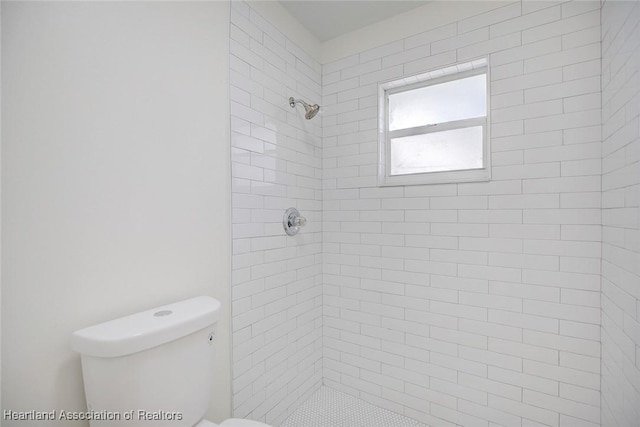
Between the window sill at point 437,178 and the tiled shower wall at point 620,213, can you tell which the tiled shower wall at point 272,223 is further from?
the tiled shower wall at point 620,213

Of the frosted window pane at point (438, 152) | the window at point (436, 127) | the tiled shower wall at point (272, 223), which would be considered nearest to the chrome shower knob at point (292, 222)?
the tiled shower wall at point (272, 223)

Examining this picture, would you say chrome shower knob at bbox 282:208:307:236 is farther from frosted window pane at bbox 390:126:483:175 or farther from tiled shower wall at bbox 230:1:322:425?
frosted window pane at bbox 390:126:483:175

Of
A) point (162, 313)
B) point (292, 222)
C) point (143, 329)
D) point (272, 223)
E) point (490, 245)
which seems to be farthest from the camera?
point (292, 222)

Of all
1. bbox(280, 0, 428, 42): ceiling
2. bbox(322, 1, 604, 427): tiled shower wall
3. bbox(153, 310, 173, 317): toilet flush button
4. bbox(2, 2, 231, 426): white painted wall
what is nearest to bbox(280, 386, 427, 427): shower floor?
bbox(322, 1, 604, 427): tiled shower wall

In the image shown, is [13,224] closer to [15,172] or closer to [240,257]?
[15,172]

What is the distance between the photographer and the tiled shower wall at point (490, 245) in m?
1.42

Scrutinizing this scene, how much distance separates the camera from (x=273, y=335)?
68.1 inches

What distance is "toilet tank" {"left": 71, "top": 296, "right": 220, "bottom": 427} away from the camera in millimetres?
862

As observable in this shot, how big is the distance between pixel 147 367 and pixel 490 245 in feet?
5.42

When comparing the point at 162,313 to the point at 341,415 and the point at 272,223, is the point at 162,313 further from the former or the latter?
the point at 341,415

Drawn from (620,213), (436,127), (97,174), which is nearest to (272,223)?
(97,174)

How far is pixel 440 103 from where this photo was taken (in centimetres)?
186

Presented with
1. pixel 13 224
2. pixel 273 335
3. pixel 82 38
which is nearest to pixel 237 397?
pixel 273 335

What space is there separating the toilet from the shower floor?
2.84 feet
